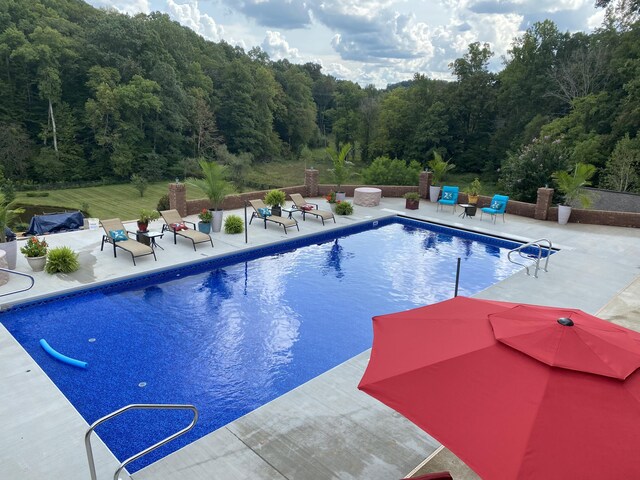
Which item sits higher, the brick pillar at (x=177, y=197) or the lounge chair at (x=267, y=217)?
the brick pillar at (x=177, y=197)

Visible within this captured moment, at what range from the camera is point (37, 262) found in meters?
9.80

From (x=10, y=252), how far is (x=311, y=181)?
11856mm

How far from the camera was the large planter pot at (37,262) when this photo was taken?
977 centimetres

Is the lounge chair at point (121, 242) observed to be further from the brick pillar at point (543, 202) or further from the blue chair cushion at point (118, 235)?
the brick pillar at point (543, 202)

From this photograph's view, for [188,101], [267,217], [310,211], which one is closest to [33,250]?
[267,217]

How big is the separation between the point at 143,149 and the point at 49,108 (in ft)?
26.0

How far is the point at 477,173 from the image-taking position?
43.4 meters

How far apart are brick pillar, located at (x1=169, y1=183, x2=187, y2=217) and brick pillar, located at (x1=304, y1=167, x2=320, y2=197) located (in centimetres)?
605

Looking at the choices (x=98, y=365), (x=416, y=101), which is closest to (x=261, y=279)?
(x=98, y=365)

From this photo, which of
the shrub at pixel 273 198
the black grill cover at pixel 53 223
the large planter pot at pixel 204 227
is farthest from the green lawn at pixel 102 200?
the large planter pot at pixel 204 227

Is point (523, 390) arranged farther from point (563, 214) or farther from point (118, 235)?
point (563, 214)

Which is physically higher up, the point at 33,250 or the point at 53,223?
the point at 33,250

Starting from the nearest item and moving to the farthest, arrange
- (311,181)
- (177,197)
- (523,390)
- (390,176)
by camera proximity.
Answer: (523,390) < (177,197) < (311,181) < (390,176)

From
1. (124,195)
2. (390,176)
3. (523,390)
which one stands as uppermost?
(523,390)
